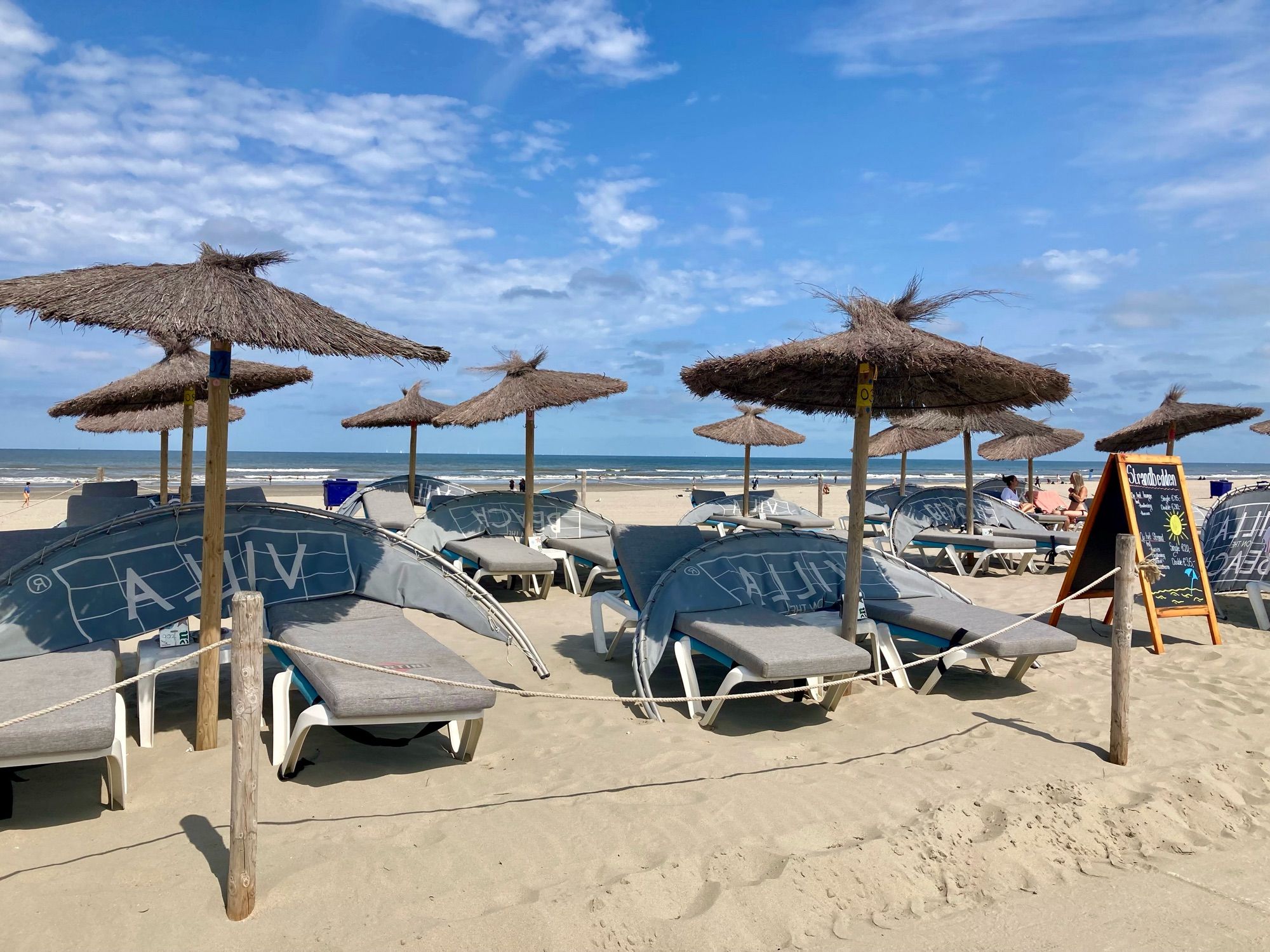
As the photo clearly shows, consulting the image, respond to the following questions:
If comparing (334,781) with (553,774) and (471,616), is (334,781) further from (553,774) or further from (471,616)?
(471,616)

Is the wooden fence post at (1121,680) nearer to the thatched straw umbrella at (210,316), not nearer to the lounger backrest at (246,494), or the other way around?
the thatched straw umbrella at (210,316)

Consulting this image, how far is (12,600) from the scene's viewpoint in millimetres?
3854

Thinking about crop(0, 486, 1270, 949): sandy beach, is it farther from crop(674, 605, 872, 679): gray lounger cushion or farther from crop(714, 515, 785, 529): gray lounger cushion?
crop(714, 515, 785, 529): gray lounger cushion

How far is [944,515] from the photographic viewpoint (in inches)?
424

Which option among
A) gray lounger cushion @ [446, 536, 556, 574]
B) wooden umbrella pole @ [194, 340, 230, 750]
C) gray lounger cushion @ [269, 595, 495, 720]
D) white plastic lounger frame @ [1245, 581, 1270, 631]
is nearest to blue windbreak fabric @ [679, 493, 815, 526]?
gray lounger cushion @ [446, 536, 556, 574]

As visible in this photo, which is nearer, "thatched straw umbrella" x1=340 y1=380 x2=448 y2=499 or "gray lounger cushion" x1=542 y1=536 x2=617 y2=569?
"gray lounger cushion" x1=542 y1=536 x2=617 y2=569

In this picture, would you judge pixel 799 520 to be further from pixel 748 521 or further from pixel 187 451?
pixel 187 451

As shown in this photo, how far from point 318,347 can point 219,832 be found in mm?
2048

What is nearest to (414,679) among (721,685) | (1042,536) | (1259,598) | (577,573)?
(721,685)

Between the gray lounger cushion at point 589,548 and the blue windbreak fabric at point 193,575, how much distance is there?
3051 mm

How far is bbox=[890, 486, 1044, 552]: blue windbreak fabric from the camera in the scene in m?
10.3

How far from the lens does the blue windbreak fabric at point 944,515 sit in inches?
407

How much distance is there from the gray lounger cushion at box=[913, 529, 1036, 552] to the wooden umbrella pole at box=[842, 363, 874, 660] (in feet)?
17.5

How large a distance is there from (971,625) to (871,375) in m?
1.58
